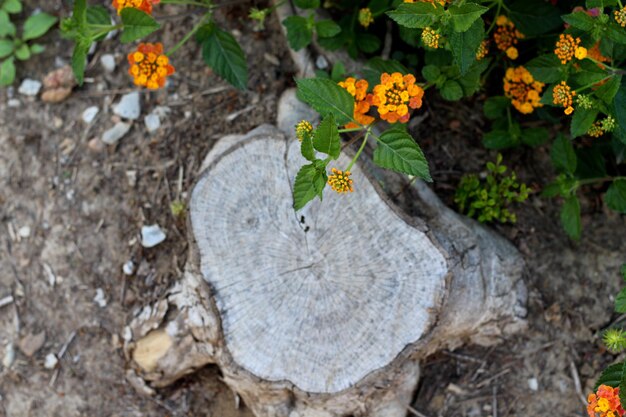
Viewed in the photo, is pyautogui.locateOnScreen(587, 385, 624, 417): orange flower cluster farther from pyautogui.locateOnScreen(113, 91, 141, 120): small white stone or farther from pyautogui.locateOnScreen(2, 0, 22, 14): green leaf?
pyautogui.locateOnScreen(2, 0, 22, 14): green leaf

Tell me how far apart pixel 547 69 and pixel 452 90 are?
299 mm

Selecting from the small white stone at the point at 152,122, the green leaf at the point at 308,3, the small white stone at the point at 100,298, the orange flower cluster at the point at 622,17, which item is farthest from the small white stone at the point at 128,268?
the orange flower cluster at the point at 622,17

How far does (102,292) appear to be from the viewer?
111 inches

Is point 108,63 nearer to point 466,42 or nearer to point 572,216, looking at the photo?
point 466,42

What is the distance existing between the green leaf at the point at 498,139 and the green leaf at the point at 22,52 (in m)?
1.98

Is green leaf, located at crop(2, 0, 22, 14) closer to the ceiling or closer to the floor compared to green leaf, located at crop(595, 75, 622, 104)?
closer to the floor

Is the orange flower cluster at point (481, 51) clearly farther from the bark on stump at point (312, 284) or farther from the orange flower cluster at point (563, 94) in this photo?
the bark on stump at point (312, 284)

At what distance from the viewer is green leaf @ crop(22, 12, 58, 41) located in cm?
306

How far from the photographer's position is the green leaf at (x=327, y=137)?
6.19ft

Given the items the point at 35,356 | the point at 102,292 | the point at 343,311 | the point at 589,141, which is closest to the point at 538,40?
the point at 589,141

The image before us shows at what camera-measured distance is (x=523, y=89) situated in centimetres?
242

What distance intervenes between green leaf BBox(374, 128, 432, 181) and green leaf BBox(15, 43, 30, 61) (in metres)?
1.86

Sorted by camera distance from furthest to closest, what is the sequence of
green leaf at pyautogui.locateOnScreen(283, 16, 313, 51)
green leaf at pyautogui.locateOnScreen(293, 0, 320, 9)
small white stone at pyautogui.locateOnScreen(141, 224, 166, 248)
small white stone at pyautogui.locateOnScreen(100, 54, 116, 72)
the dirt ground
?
small white stone at pyautogui.locateOnScreen(100, 54, 116, 72)
small white stone at pyautogui.locateOnScreen(141, 224, 166, 248)
the dirt ground
green leaf at pyautogui.locateOnScreen(283, 16, 313, 51)
green leaf at pyautogui.locateOnScreen(293, 0, 320, 9)

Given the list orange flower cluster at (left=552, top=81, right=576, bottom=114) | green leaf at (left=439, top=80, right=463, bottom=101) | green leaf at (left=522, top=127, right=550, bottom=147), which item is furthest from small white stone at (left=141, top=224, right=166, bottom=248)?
orange flower cluster at (left=552, top=81, right=576, bottom=114)
